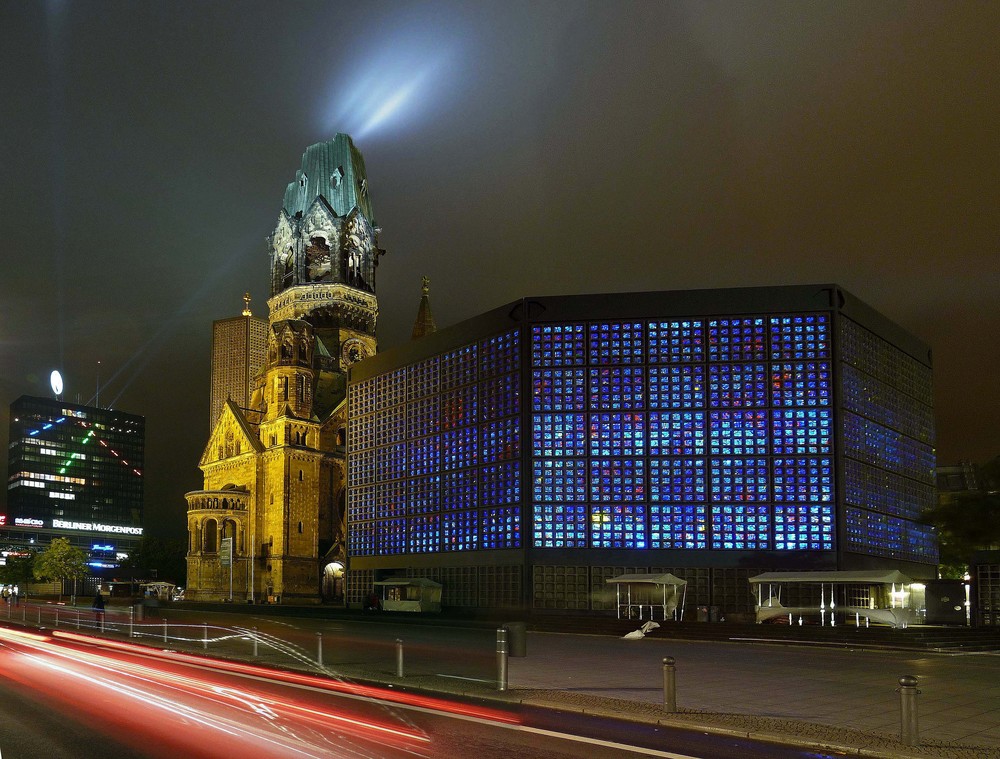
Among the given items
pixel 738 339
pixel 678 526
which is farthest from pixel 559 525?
pixel 738 339

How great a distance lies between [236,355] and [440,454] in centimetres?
6490

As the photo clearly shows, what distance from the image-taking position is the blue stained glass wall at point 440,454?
60594 millimetres

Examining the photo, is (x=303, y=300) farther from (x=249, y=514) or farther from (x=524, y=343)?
(x=524, y=343)

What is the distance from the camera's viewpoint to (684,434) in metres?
56.4

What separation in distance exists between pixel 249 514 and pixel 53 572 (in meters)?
32.6

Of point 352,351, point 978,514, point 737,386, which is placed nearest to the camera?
point 978,514

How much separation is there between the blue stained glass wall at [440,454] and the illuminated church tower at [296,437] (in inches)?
527

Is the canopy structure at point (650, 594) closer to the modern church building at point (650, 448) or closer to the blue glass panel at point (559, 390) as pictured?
the modern church building at point (650, 448)

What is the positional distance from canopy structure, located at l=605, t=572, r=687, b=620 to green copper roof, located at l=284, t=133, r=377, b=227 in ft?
200

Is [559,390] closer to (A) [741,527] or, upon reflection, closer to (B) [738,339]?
(B) [738,339]

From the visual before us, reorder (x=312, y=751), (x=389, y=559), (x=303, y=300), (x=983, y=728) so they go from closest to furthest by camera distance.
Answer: (x=312, y=751) → (x=983, y=728) → (x=389, y=559) → (x=303, y=300)

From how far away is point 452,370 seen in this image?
65375 millimetres

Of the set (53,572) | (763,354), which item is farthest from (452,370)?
(53,572)

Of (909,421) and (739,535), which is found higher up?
(909,421)
